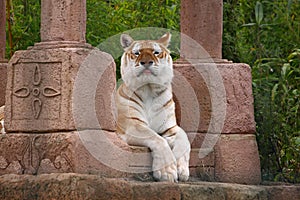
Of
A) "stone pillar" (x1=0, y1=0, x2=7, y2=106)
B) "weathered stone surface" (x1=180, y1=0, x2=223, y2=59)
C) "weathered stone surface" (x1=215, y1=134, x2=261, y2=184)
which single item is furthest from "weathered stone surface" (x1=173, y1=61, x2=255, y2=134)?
"stone pillar" (x1=0, y1=0, x2=7, y2=106)

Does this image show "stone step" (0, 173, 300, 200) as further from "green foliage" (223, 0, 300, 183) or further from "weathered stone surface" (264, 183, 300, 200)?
"green foliage" (223, 0, 300, 183)

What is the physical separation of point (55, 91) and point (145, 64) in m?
1.04

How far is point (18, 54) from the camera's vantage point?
713 cm

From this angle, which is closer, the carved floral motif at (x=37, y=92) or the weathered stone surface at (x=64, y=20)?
the carved floral motif at (x=37, y=92)

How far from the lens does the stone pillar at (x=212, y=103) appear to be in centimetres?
837

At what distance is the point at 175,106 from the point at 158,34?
78.0 inches

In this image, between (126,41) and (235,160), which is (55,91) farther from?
(235,160)

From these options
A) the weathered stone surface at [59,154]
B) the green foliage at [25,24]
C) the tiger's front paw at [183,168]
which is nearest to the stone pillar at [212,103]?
the tiger's front paw at [183,168]

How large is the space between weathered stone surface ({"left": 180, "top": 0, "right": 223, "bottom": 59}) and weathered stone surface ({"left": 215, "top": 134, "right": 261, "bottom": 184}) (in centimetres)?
92

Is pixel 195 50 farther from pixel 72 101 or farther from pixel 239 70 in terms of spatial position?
pixel 72 101

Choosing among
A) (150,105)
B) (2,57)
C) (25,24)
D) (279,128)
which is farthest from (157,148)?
(25,24)

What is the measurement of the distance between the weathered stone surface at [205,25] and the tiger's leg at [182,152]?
3.73 ft

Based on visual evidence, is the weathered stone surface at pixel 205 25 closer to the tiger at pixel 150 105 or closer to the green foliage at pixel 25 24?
the tiger at pixel 150 105

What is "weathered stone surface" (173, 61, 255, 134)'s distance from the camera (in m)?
8.43
